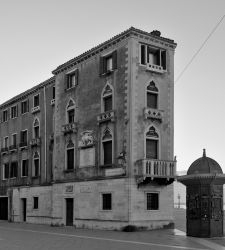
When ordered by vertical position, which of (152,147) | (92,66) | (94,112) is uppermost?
(92,66)

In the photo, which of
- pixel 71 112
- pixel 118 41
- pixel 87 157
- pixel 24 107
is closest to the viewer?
pixel 118 41

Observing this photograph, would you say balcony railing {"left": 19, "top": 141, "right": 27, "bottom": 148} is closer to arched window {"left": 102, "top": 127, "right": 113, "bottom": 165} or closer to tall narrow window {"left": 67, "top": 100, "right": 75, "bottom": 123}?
tall narrow window {"left": 67, "top": 100, "right": 75, "bottom": 123}

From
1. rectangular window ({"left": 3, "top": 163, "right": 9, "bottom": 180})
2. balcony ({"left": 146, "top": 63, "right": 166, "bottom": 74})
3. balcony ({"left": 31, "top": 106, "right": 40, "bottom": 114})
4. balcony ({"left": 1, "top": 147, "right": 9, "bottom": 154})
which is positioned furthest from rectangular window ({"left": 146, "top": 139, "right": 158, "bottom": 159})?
rectangular window ({"left": 3, "top": 163, "right": 9, "bottom": 180})

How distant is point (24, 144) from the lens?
46.4 m

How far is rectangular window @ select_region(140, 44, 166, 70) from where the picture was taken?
33.1 metres

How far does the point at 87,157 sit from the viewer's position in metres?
35.7

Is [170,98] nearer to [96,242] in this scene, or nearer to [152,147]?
[152,147]

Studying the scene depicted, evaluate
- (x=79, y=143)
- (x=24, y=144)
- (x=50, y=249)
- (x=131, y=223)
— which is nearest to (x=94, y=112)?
(x=79, y=143)

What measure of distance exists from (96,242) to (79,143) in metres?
14.1

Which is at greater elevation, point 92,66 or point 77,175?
point 92,66

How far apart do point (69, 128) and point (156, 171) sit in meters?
9.42

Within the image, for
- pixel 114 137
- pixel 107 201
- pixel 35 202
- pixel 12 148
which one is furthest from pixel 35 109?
pixel 107 201

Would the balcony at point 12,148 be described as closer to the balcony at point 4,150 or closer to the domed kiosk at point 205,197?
the balcony at point 4,150

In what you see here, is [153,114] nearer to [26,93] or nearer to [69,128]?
[69,128]
